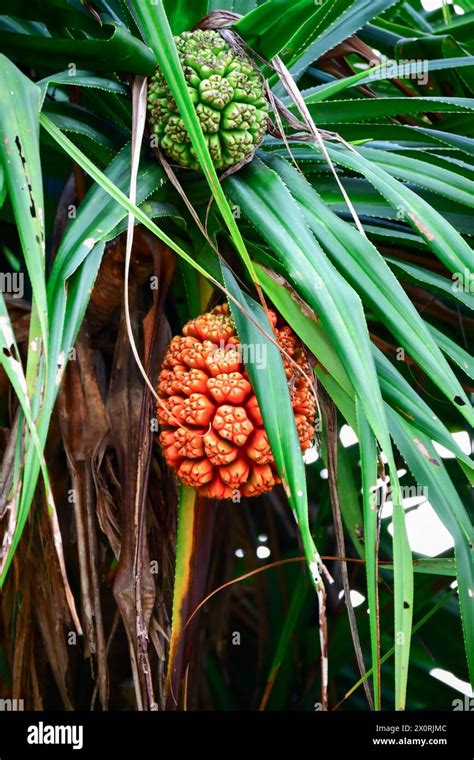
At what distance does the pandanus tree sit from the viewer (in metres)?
0.66

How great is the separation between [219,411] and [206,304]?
174mm

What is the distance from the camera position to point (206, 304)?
90 centimetres

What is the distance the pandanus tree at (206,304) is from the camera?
66cm

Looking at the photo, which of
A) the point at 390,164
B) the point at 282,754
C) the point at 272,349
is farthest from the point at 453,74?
the point at 282,754

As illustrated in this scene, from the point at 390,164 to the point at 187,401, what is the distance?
32 cm

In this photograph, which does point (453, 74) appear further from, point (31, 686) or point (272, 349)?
point (31, 686)
